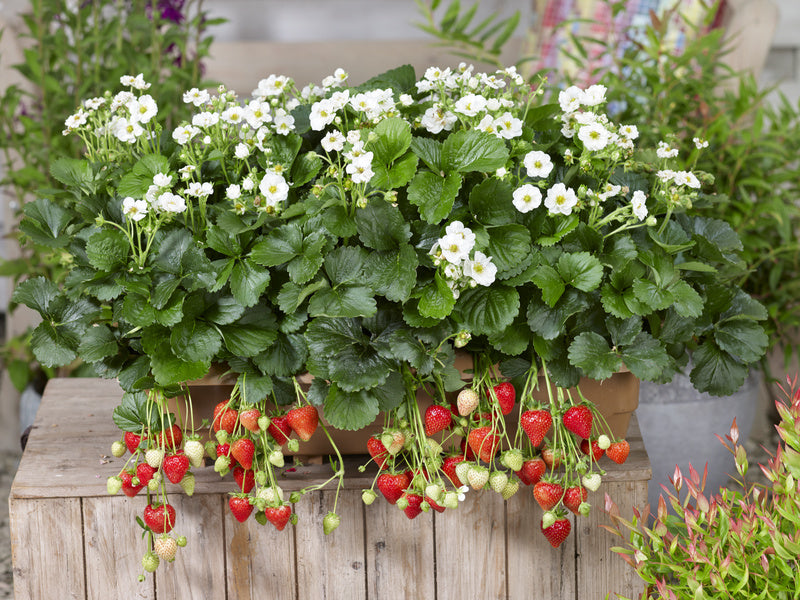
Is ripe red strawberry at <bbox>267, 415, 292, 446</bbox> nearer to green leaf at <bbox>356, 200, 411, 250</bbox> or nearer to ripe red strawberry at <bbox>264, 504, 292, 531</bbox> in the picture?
ripe red strawberry at <bbox>264, 504, 292, 531</bbox>

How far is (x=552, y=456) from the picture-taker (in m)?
0.96

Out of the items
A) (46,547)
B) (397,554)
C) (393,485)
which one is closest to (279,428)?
(393,485)

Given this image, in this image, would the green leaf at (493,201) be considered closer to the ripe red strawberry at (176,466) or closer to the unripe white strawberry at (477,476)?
the unripe white strawberry at (477,476)

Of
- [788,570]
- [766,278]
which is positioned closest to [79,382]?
[788,570]

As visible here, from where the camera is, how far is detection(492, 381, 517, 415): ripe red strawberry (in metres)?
0.94

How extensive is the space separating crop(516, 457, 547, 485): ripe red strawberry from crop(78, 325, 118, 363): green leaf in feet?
1.58

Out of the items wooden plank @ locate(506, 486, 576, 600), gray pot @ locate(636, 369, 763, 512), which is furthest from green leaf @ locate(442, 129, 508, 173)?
gray pot @ locate(636, 369, 763, 512)

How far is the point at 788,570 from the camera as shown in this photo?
2.48ft

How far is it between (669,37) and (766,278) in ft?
2.29

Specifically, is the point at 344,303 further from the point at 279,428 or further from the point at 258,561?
the point at 258,561

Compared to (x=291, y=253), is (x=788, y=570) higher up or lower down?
lower down

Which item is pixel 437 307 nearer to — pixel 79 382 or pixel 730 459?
pixel 79 382

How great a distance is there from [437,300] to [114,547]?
0.53 m

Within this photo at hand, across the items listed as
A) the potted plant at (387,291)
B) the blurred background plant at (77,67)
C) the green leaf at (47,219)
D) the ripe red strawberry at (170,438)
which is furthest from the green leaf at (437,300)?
the blurred background plant at (77,67)
